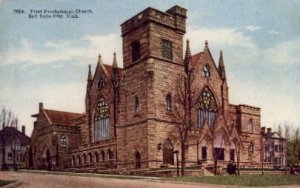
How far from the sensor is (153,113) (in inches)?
1177

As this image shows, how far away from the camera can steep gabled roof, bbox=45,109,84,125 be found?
136 feet

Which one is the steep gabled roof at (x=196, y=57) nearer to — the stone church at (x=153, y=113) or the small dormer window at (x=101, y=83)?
the stone church at (x=153, y=113)

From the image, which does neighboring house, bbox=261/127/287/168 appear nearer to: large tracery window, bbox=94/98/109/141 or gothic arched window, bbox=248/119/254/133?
gothic arched window, bbox=248/119/254/133

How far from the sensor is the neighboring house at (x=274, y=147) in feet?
184

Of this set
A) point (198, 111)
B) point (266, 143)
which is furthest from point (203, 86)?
point (266, 143)

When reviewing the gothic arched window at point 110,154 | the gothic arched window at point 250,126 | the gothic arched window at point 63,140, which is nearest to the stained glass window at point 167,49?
the gothic arched window at point 110,154

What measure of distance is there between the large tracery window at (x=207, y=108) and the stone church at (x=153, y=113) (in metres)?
0.06

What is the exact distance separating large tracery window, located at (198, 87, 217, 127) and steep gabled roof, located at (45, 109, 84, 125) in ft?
41.4

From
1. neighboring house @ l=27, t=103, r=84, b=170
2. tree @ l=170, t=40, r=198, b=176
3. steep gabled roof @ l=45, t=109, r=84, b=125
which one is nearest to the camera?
tree @ l=170, t=40, r=198, b=176

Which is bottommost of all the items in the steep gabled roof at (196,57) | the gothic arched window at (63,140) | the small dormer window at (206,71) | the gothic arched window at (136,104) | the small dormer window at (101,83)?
the gothic arched window at (63,140)

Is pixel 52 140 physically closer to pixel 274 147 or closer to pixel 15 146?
pixel 15 146

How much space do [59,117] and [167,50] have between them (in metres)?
14.6

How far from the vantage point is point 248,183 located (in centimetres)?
1819

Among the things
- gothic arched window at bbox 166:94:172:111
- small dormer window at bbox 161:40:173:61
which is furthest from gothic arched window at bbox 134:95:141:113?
small dormer window at bbox 161:40:173:61
